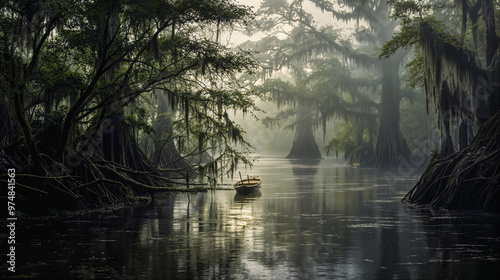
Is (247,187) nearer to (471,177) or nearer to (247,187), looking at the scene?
(247,187)

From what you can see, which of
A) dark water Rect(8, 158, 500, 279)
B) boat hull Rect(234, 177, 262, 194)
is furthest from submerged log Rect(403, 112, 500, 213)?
boat hull Rect(234, 177, 262, 194)

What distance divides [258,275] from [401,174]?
31.9 metres

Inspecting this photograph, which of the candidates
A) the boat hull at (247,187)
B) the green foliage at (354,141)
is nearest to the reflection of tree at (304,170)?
the green foliage at (354,141)

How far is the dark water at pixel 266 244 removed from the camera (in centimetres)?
1029

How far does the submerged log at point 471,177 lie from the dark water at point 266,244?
695mm

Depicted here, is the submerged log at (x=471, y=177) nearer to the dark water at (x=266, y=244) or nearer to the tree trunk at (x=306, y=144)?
the dark water at (x=266, y=244)

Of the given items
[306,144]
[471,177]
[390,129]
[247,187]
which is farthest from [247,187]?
[306,144]

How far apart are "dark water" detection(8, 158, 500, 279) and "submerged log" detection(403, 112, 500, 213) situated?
2.28ft

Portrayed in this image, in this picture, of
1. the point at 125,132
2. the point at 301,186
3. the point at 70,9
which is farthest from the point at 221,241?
the point at 301,186

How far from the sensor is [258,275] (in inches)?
392

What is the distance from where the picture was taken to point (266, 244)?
13.3m

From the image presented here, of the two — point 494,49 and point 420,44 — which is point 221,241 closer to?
point 420,44

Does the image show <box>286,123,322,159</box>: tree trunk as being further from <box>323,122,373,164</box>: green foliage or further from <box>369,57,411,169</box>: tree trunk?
<box>369,57,411,169</box>: tree trunk

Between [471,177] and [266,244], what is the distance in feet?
27.2
